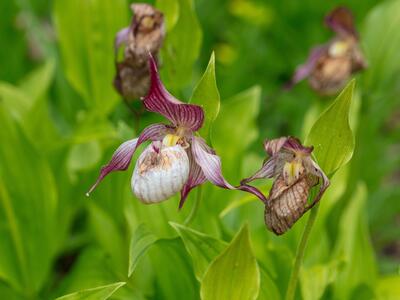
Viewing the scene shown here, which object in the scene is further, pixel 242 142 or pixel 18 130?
pixel 242 142

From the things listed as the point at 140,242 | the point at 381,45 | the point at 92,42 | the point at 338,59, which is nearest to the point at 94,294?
the point at 140,242

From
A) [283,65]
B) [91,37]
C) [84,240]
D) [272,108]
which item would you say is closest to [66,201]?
[84,240]

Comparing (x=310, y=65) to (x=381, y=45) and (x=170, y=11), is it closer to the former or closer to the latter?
(x=381, y=45)

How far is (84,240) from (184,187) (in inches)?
48.5

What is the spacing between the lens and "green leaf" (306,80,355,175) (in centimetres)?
141

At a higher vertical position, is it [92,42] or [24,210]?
[92,42]

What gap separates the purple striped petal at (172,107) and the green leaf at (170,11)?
0.58m

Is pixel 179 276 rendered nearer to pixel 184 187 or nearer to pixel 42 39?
pixel 184 187

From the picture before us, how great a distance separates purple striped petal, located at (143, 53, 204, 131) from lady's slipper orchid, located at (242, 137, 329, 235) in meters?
0.15

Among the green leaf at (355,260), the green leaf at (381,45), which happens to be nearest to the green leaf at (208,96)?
the green leaf at (355,260)

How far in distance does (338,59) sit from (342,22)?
0.13 meters

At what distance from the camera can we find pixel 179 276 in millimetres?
1866

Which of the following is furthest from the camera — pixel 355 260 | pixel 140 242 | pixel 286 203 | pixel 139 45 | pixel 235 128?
pixel 235 128

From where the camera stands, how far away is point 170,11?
6.44ft
